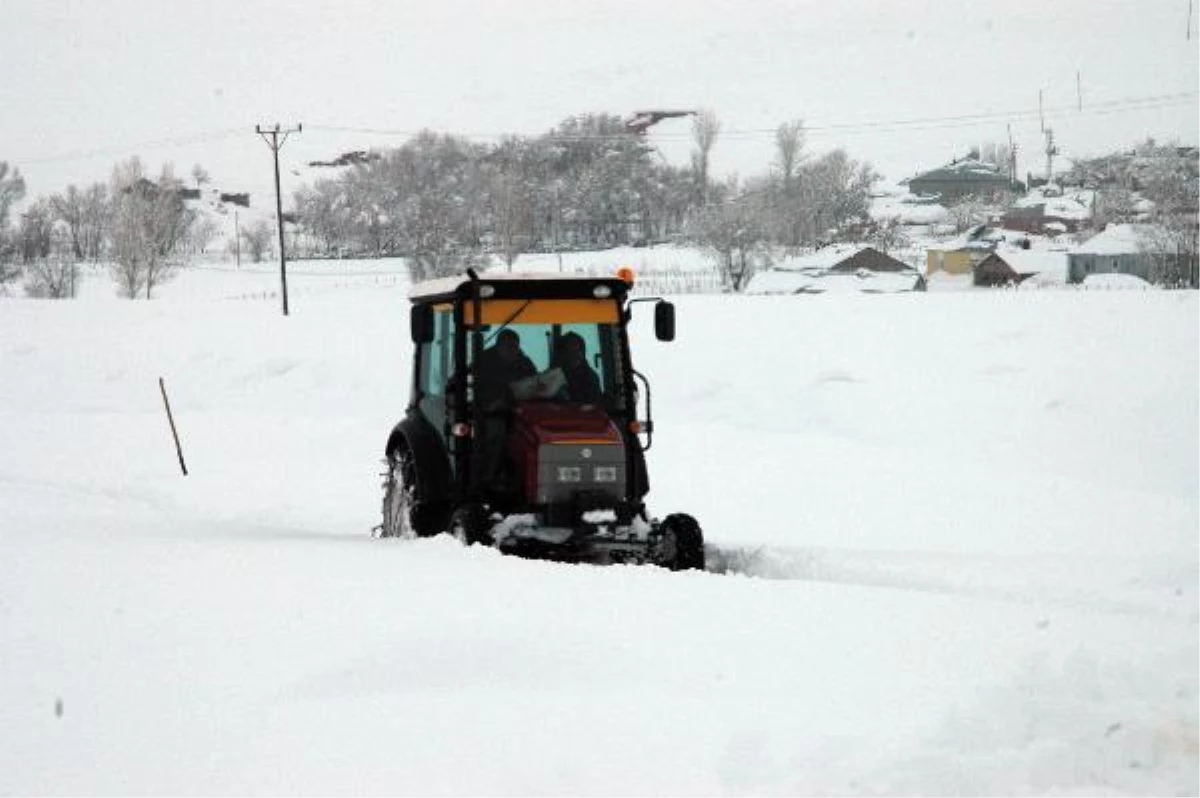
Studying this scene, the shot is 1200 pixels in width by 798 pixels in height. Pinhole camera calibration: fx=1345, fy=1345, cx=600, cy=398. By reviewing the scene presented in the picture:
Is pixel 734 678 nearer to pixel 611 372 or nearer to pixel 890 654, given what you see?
pixel 890 654

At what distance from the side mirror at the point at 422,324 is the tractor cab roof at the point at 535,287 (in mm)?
187

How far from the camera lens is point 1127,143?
5674 inches

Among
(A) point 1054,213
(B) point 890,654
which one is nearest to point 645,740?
(B) point 890,654

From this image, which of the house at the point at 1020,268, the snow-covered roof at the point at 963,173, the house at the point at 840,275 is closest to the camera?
the house at the point at 840,275

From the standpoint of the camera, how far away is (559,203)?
97.8 m

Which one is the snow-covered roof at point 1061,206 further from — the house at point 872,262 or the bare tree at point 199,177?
the bare tree at point 199,177

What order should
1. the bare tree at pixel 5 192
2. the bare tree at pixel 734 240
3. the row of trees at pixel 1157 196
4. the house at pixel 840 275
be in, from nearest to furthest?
the house at pixel 840 275 < the row of trees at pixel 1157 196 < the bare tree at pixel 734 240 < the bare tree at pixel 5 192

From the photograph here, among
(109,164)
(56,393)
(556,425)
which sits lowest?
(56,393)

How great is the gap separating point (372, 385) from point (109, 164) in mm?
123060

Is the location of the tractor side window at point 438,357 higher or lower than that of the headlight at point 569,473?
higher

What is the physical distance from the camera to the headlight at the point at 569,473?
27.1 ft

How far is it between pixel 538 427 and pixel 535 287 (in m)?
0.93

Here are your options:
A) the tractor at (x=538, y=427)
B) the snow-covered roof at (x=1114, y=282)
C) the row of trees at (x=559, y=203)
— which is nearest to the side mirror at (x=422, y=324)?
the tractor at (x=538, y=427)

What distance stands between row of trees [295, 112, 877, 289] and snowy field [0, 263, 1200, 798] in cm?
5456
